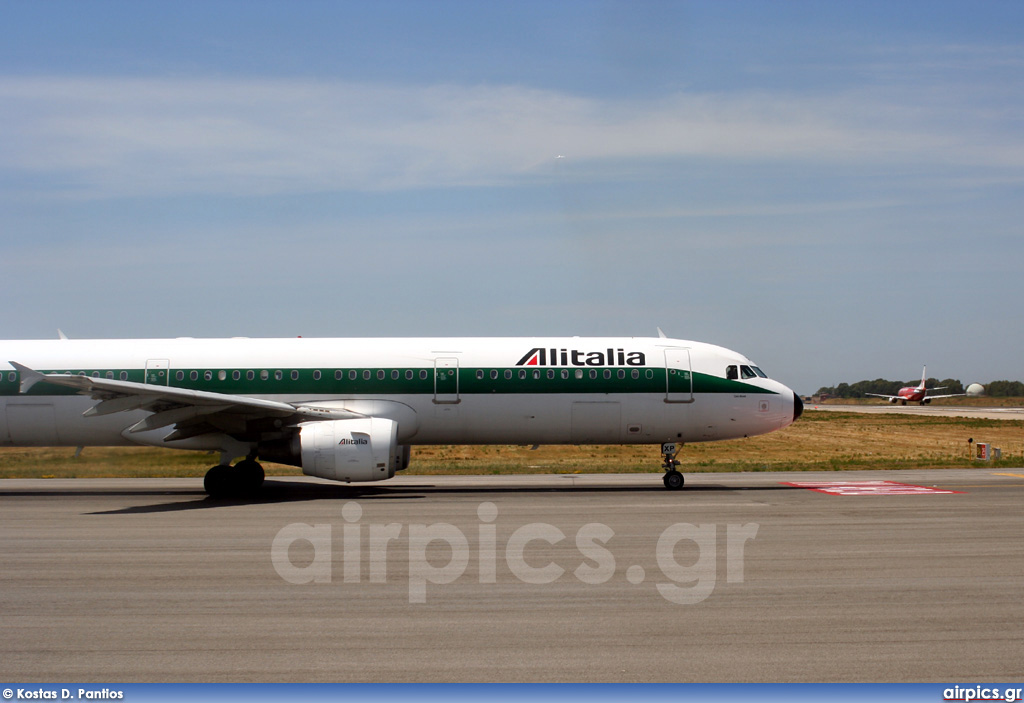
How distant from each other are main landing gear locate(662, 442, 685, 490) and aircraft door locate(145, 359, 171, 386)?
1341 cm

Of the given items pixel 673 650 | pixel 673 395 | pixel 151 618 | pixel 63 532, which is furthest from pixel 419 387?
pixel 673 650

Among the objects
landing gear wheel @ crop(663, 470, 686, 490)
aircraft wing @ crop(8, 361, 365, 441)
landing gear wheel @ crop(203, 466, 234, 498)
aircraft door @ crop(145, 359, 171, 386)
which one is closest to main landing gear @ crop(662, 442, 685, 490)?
landing gear wheel @ crop(663, 470, 686, 490)

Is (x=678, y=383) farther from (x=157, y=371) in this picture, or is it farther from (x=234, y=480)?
(x=157, y=371)

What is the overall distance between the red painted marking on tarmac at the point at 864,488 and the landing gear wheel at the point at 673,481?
3331 millimetres

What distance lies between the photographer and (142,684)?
733 cm

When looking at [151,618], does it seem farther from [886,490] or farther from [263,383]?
[886,490]

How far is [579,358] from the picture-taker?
24.0m

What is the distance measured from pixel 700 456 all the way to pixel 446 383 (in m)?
20.7

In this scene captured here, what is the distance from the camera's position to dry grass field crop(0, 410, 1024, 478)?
1172 inches

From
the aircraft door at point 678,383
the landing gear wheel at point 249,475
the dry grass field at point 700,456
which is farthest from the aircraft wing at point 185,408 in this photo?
the aircraft door at point 678,383

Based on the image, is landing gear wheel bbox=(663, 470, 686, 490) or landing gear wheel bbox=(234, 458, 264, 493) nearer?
landing gear wheel bbox=(234, 458, 264, 493)

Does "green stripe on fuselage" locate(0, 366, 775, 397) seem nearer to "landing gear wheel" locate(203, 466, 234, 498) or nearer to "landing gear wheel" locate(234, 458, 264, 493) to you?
"landing gear wheel" locate(234, 458, 264, 493)

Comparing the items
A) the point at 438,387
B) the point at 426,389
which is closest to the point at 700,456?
the point at 438,387

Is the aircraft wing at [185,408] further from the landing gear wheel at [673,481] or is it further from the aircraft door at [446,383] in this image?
the landing gear wheel at [673,481]
